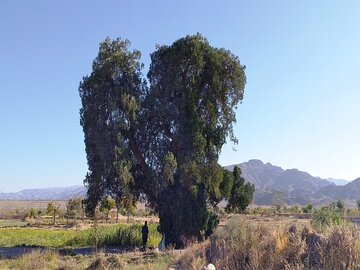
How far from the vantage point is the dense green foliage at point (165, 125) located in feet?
91.3

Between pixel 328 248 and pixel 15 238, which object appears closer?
pixel 328 248

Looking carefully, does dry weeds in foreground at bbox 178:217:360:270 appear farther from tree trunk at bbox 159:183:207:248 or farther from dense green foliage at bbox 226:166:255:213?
dense green foliage at bbox 226:166:255:213

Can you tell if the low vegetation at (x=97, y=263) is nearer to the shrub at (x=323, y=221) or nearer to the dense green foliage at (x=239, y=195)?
the shrub at (x=323, y=221)

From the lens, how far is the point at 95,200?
30.2m

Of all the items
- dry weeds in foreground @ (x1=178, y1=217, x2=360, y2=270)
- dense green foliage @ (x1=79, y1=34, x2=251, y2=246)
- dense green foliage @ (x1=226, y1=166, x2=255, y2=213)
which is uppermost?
dense green foliage @ (x1=79, y1=34, x2=251, y2=246)

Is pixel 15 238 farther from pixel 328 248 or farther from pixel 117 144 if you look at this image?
pixel 328 248

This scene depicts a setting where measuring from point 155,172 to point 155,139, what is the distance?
229cm

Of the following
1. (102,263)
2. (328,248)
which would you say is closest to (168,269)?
(102,263)

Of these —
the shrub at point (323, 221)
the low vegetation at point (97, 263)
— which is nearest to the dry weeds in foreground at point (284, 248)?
the shrub at point (323, 221)

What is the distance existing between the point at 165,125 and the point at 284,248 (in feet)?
60.8

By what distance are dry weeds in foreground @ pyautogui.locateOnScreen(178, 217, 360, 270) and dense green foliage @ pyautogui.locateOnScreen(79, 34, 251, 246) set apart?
13.1 meters

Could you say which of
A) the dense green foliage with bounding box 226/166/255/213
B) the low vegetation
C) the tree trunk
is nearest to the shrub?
the low vegetation

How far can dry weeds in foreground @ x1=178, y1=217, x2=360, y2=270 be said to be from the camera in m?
9.38

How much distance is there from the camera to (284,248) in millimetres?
11070
